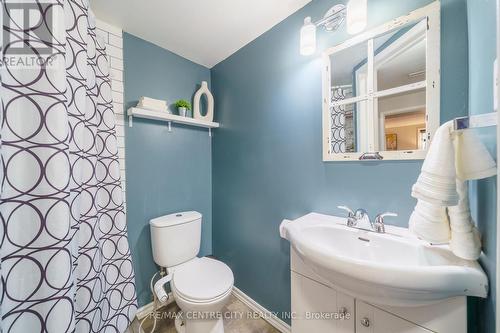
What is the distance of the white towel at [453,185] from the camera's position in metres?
0.55

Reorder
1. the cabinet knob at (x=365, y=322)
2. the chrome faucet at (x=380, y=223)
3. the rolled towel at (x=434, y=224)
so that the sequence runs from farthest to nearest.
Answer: the chrome faucet at (x=380, y=223) < the cabinet knob at (x=365, y=322) < the rolled towel at (x=434, y=224)

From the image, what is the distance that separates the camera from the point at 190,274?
125 cm

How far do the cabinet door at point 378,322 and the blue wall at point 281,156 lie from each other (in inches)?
15.6

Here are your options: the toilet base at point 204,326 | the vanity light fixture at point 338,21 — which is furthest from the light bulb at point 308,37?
the toilet base at point 204,326

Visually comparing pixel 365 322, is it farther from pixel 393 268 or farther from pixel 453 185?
pixel 453 185

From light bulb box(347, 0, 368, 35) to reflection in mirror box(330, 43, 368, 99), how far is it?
0.11 m

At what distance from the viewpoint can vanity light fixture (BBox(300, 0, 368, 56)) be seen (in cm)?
88

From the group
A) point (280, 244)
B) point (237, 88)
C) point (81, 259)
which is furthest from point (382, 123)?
point (81, 259)

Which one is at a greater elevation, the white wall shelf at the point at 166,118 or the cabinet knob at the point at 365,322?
the white wall shelf at the point at 166,118

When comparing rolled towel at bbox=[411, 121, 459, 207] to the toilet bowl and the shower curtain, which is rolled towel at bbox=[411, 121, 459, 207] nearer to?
the toilet bowl

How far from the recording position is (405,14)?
844 millimetres

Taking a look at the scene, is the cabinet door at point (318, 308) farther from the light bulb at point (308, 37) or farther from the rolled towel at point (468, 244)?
the light bulb at point (308, 37)

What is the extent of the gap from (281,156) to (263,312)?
1236 millimetres

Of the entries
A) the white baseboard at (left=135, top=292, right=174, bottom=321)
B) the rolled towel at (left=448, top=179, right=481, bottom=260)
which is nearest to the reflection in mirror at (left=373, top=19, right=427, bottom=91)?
the rolled towel at (left=448, top=179, right=481, bottom=260)
